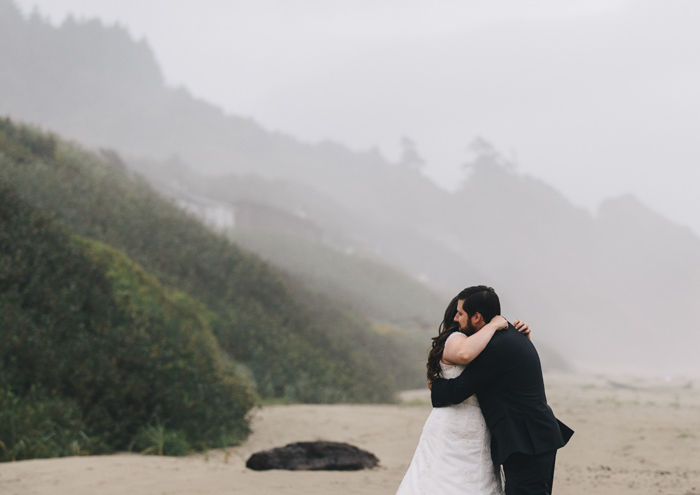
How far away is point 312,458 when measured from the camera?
6.79m

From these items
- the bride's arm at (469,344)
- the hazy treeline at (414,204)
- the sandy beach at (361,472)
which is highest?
the hazy treeline at (414,204)

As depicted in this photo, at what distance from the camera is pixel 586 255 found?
349ft

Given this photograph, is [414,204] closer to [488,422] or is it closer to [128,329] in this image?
[128,329]

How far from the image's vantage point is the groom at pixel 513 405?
327cm

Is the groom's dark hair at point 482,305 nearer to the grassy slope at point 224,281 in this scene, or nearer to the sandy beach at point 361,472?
the sandy beach at point 361,472

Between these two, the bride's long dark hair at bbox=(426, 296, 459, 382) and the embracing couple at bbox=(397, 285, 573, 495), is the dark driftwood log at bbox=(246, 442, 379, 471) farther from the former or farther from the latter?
the bride's long dark hair at bbox=(426, 296, 459, 382)

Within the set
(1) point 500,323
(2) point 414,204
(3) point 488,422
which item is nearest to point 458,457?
(3) point 488,422

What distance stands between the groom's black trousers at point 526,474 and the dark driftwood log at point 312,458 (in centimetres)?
370

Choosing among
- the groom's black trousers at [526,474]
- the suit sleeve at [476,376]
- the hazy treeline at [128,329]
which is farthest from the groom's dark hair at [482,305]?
the hazy treeline at [128,329]

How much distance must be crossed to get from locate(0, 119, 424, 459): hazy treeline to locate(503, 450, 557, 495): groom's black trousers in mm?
5188

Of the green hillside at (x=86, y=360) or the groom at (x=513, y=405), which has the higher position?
the groom at (x=513, y=405)

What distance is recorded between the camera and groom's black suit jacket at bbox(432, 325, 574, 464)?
3.27m

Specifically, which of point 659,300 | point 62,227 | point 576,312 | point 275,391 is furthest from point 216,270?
point 659,300

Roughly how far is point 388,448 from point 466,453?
5.63 metres
